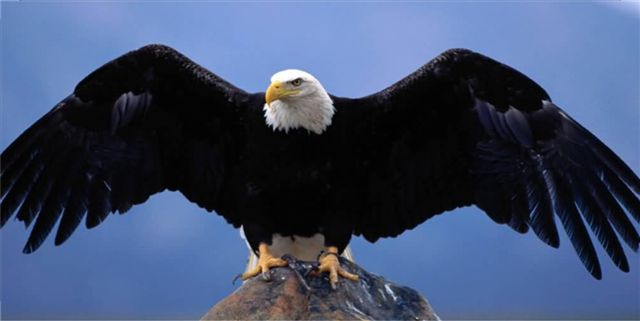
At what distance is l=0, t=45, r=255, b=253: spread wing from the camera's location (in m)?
4.91

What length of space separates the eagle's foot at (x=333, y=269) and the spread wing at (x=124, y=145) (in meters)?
0.96

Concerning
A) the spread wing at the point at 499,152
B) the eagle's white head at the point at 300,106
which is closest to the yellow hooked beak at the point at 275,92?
the eagle's white head at the point at 300,106

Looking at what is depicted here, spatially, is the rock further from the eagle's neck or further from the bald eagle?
the eagle's neck

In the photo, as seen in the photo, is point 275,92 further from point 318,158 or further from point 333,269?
point 333,269

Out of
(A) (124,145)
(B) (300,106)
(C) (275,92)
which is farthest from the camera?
(A) (124,145)

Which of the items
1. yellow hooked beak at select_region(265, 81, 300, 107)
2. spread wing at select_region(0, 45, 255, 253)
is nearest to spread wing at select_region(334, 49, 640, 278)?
yellow hooked beak at select_region(265, 81, 300, 107)

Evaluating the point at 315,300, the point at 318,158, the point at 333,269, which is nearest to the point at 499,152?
the point at 318,158

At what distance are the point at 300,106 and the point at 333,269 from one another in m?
0.93

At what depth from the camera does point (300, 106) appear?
4508 millimetres

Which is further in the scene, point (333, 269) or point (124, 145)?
point (124, 145)

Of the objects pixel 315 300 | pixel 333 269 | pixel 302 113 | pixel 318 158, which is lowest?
pixel 315 300

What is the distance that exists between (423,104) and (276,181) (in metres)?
0.99

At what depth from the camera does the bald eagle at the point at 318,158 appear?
462 cm

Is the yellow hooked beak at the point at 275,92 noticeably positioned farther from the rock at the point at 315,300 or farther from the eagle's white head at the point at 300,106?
the rock at the point at 315,300
